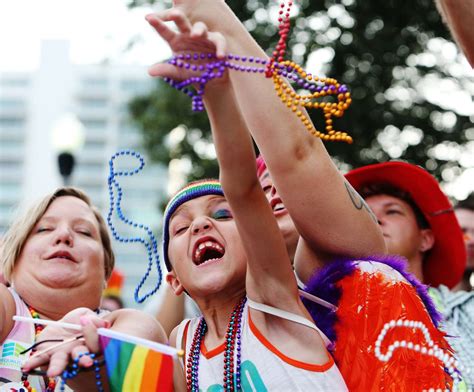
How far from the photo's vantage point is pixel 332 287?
7.45 feet

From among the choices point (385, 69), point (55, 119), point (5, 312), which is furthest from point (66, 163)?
point (55, 119)

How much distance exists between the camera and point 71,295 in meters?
2.74

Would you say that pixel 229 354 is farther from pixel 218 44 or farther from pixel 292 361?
pixel 218 44

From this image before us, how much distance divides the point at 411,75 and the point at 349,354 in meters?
7.87

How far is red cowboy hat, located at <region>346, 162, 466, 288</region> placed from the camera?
3229mm

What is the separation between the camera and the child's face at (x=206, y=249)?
7.67ft

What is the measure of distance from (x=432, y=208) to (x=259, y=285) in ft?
4.86

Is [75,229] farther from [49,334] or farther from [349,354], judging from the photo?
[349,354]

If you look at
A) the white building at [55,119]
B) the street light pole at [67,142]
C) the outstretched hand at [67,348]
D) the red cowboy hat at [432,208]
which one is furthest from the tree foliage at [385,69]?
the white building at [55,119]

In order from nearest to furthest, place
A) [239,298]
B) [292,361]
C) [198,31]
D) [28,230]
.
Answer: [198,31] → [292,361] → [239,298] → [28,230]

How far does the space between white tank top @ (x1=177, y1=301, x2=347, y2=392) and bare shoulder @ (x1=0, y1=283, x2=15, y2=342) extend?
665mm

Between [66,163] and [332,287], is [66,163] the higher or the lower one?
the lower one

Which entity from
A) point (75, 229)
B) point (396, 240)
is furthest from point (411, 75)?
point (75, 229)

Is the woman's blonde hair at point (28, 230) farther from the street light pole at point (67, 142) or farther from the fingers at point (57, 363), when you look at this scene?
the street light pole at point (67, 142)
